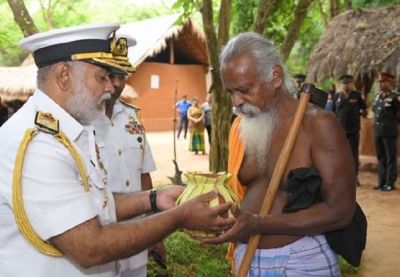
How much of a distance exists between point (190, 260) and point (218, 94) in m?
1.97

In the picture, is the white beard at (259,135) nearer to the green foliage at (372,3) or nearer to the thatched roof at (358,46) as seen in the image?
the thatched roof at (358,46)

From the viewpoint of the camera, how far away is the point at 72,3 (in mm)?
25078

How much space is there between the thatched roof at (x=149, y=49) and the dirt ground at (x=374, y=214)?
194 inches

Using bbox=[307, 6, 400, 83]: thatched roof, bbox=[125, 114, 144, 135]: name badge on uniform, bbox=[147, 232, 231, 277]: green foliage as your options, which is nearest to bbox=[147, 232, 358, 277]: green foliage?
bbox=[147, 232, 231, 277]: green foliage

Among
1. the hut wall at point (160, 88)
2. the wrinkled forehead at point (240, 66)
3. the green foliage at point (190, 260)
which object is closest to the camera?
the wrinkled forehead at point (240, 66)

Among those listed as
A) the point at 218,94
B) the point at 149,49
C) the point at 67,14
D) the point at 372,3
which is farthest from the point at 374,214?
the point at 67,14

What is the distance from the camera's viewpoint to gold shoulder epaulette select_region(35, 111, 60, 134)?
1577mm

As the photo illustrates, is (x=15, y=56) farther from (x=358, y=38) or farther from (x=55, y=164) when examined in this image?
(x=55, y=164)

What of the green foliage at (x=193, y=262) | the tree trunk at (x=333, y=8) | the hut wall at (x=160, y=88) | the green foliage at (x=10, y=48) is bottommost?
the hut wall at (x=160, y=88)

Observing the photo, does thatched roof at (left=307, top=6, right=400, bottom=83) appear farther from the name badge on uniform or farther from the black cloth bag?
the black cloth bag

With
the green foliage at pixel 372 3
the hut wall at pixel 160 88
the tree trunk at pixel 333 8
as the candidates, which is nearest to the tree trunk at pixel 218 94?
the tree trunk at pixel 333 8

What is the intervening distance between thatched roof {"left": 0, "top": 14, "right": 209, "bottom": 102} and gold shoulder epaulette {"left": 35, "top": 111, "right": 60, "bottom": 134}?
561 inches

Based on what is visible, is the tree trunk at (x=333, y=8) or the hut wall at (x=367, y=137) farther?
the tree trunk at (x=333, y=8)

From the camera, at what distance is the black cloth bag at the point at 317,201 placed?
1.99 metres
